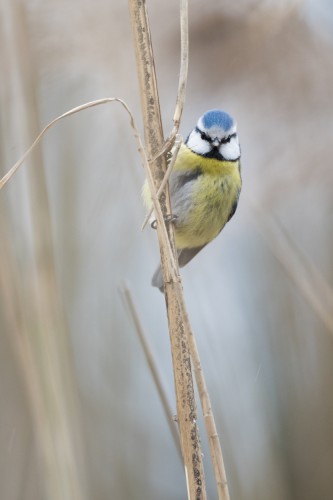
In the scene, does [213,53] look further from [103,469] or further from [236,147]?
[103,469]

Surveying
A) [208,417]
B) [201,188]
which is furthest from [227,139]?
[208,417]

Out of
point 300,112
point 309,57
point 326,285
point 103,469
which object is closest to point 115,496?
point 103,469

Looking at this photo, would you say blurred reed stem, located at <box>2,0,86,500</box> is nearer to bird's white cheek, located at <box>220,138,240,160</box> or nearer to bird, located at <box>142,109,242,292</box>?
bird, located at <box>142,109,242,292</box>

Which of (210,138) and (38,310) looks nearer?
(38,310)

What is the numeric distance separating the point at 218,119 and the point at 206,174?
11cm

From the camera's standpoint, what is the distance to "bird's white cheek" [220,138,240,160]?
4.47ft

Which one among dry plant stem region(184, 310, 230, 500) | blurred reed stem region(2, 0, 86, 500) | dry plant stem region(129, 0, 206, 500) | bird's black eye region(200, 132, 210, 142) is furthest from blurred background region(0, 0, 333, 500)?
dry plant stem region(184, 310, 230, 500)

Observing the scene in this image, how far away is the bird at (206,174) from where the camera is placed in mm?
1353

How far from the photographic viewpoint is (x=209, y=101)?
1.47m

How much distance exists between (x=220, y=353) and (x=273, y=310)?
0.15 meters

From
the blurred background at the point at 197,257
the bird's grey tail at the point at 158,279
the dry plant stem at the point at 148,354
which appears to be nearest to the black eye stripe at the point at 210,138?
the blurred background at the point at 197,257

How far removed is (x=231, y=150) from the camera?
137 cm

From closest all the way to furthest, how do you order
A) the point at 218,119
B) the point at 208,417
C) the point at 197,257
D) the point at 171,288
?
the point at 208,417, the point at 171,288, the point at 218,119, the point at 197,257

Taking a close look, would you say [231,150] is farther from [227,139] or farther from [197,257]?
[197,257]
